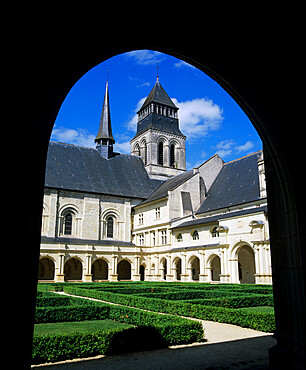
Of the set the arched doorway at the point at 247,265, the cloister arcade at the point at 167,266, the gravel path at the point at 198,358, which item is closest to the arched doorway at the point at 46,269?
the cloister arcade at the point at 167,266

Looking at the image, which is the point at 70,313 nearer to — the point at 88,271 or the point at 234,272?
the point at 234,272

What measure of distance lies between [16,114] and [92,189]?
112 feet

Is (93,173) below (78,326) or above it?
above

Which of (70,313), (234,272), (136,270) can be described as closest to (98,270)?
(136,270)

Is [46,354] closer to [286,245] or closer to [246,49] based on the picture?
[286,245]

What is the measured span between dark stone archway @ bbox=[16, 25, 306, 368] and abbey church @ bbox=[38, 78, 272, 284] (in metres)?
19.5

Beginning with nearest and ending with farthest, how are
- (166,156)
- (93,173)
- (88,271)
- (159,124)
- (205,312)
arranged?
(205,312), (88,271), (93,173), (166,156), (159,124)

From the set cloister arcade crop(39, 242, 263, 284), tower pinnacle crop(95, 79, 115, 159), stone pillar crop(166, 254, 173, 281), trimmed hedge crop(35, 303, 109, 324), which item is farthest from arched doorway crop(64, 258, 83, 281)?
trimmed hedge crop(35, 303, 109, 324)

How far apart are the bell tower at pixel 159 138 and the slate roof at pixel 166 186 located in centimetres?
400

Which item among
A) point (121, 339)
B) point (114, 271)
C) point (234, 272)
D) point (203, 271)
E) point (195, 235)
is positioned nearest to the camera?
point (121, 339)

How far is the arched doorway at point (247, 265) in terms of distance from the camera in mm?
28031

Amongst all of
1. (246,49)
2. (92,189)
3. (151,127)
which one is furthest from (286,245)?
(151,127)

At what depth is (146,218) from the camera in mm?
37656

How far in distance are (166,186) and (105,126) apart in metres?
11.8
